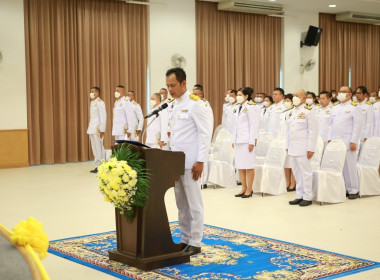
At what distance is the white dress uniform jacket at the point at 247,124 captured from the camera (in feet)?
27.9

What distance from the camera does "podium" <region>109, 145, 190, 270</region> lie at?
4.77 meters

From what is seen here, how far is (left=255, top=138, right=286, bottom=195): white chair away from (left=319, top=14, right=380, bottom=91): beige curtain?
913cm

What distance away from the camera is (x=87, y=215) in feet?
23.7

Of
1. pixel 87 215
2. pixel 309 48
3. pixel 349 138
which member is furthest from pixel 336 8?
pixel 87 215

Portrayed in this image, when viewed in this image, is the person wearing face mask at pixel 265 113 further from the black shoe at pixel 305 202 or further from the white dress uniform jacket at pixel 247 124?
the black shoe at pixel 305 202

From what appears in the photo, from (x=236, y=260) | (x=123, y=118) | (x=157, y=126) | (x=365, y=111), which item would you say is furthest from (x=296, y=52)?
(x=236, y=260)

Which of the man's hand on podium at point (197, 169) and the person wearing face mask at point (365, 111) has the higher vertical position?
the person wearing face mask at point (365, 111)

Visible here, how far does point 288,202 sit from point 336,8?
9.90 m

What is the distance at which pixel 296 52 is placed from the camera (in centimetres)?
1691

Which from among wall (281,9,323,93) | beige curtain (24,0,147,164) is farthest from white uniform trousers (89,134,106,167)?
wall (281,9,323,93)

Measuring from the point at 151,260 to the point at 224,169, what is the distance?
4783 mm

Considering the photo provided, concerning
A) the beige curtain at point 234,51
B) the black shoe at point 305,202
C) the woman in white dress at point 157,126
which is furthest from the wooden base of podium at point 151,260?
the beige curtain at point 234,51

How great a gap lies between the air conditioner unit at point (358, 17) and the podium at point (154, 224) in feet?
44.6

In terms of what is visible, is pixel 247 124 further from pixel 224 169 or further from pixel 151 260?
pixel 151 260
